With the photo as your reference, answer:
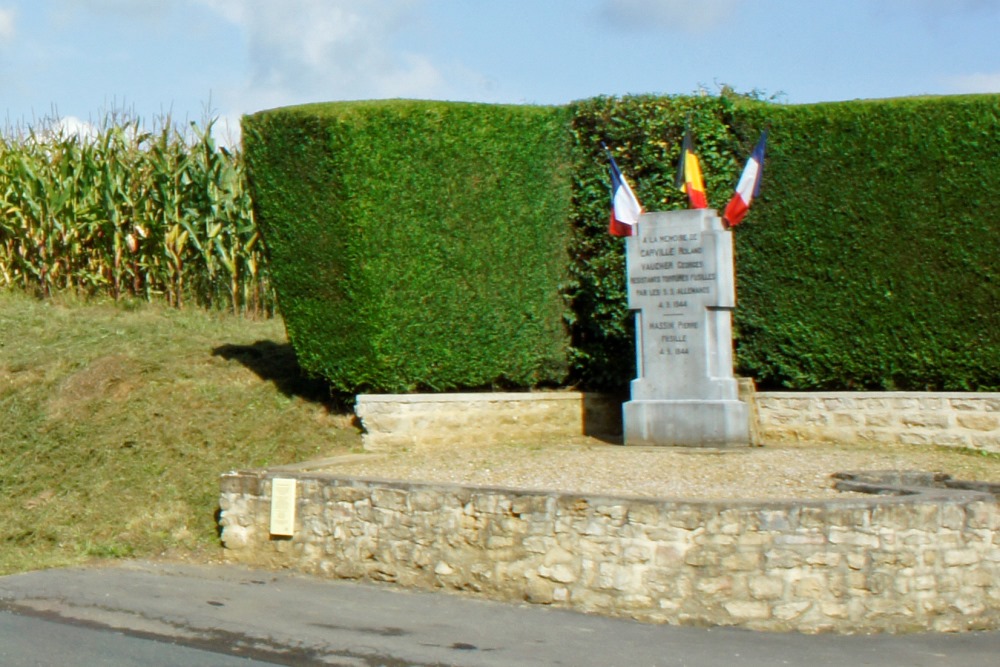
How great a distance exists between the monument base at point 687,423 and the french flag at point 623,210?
174 cm

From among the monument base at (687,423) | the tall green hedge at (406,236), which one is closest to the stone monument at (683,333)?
the monument base at (687,423)

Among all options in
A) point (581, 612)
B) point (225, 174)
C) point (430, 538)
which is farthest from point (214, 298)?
point (581, 612)

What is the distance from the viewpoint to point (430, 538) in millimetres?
9016

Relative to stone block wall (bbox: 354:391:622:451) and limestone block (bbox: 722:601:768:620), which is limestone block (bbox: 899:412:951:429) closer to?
stone block wall (bbox: 354:391:622:451)

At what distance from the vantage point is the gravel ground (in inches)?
373

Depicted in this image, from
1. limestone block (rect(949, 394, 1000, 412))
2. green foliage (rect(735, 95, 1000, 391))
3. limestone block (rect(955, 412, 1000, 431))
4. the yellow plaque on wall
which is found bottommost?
the yellow plaque on wall

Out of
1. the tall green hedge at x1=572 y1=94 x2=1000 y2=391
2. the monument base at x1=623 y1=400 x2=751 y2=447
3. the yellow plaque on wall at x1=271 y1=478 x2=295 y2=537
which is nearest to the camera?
the yellow plaque on wall at x1=271 y1=478 x2=295 y2=537

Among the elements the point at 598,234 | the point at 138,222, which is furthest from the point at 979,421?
the point at 138,222

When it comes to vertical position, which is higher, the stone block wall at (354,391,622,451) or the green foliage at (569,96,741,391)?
the green foliage at (569,96,741,391)

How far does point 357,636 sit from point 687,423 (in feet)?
16.4

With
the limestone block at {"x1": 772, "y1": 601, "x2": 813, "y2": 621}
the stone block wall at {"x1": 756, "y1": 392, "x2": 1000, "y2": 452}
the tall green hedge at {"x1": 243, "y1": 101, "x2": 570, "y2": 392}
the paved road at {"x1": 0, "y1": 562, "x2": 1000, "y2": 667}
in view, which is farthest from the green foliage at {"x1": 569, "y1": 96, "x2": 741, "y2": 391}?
the limestone block at {"x1": 772, "y1": 601, "x2": 813, "y2": 621}

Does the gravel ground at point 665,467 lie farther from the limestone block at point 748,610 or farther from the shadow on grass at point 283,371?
the shadow on grass at point 283,371

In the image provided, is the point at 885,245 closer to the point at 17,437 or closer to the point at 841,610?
the point at 841,610

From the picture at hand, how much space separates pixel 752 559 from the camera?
7898 millimetres
